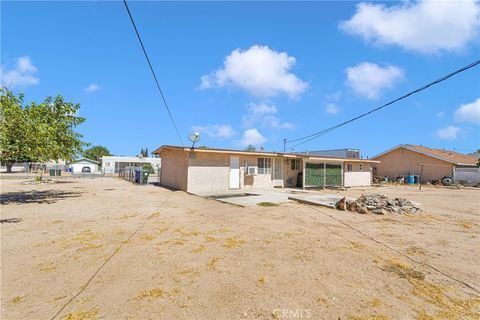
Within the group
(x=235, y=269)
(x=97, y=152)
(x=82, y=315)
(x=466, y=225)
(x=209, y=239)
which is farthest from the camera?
(x=97, y=152)

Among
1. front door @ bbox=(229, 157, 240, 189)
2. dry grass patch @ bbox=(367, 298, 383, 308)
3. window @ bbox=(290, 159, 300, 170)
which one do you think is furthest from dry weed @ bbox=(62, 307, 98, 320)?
window @ bbox=(290, 159, 300, 170)

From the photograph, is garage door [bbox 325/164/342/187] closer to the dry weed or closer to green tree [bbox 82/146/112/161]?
the dry weed

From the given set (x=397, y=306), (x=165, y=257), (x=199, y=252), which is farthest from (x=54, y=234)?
(x=397, y=306)

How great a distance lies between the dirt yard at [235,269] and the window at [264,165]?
10971 mm

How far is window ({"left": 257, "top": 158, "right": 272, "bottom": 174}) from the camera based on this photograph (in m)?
19.0

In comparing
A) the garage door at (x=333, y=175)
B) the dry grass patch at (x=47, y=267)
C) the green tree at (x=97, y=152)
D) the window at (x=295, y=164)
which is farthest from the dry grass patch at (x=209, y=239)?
the green tree at (x=97, y=152)

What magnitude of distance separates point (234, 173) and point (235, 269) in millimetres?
Answer: 13468

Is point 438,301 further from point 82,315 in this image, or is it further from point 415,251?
point 82,315

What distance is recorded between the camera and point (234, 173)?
17.8m

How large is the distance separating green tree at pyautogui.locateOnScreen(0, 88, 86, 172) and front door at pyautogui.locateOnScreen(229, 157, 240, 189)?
28.1 feet

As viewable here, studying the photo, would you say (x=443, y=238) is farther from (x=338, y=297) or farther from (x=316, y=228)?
(x=338, y=297)

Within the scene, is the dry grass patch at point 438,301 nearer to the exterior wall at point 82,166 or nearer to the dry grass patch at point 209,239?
the dry grass patch at point 209,239

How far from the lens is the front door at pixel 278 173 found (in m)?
19.8

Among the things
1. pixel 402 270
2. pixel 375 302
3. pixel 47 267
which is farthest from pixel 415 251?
pixel 47 267
